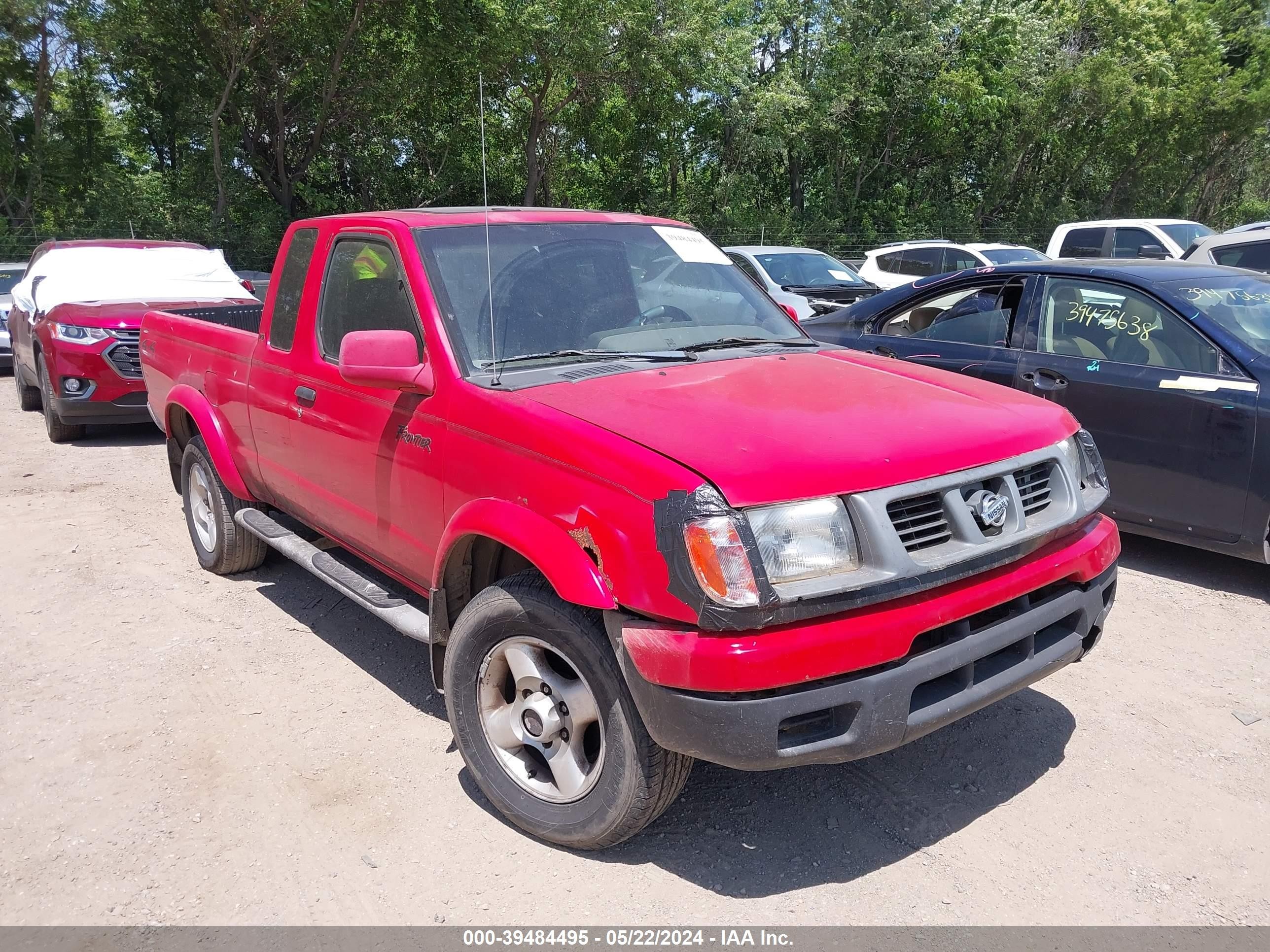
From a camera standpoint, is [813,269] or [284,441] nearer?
[284,441]

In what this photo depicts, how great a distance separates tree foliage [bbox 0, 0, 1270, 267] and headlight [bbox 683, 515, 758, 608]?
20.4 metres

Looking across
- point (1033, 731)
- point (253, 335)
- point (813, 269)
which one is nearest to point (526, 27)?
point (813, 269)

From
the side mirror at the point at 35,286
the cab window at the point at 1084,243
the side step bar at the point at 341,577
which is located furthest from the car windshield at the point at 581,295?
the cab window at the point at 1084,243

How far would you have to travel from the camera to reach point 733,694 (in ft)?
8.48

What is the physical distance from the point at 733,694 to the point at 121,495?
21.3 ft

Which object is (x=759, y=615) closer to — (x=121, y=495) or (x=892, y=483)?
(x=892, y=483)

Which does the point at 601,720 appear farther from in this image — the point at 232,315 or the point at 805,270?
the point at 805,270

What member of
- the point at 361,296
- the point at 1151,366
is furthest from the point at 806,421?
the point at 1151,366

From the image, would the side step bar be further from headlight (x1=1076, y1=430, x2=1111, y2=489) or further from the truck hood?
headlight (x1=1076, y1=430, x2=1111, y2=489)

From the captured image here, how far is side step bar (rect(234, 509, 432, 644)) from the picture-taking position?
371 centimetres

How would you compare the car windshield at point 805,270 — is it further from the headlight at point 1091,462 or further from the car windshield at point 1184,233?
the headlight at point 1091,462

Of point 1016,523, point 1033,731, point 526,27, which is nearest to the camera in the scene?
point 1016,523

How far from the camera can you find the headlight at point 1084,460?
3.34m
